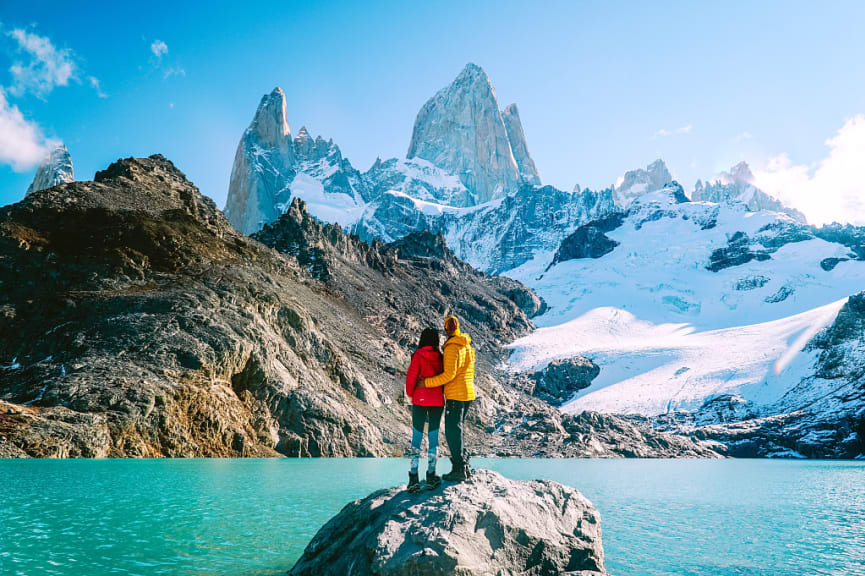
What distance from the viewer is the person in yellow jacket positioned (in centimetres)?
1134

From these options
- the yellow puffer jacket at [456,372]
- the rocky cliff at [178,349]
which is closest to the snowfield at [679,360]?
the rocky cliff at [178,349]

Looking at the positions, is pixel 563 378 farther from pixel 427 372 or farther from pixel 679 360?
pixel 427 372

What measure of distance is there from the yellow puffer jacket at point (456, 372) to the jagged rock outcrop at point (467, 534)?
6.18 ft

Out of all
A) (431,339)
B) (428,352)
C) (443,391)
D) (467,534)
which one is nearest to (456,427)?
(443,391)

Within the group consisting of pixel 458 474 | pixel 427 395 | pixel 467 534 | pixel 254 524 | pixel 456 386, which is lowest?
pixel 254 524

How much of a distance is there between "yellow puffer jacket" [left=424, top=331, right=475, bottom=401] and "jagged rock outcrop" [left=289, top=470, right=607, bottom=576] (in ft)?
6.18

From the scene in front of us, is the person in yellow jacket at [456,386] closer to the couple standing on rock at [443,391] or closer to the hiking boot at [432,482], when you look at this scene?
the couple standing on rock at [443,391]

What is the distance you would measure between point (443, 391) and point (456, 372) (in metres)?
0.56

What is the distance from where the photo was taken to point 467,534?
9.94 meters

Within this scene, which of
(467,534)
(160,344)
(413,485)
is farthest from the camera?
(160,344)

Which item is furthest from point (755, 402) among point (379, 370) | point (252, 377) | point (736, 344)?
point (252, 377)

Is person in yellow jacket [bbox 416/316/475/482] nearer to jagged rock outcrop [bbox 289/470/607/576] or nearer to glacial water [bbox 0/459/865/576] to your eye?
jagged rock outcrop [bbox 289/470/607/576]

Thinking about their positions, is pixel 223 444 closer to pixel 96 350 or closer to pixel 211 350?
pixel 211 350

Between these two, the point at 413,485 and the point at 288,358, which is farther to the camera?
the point at 288,358
